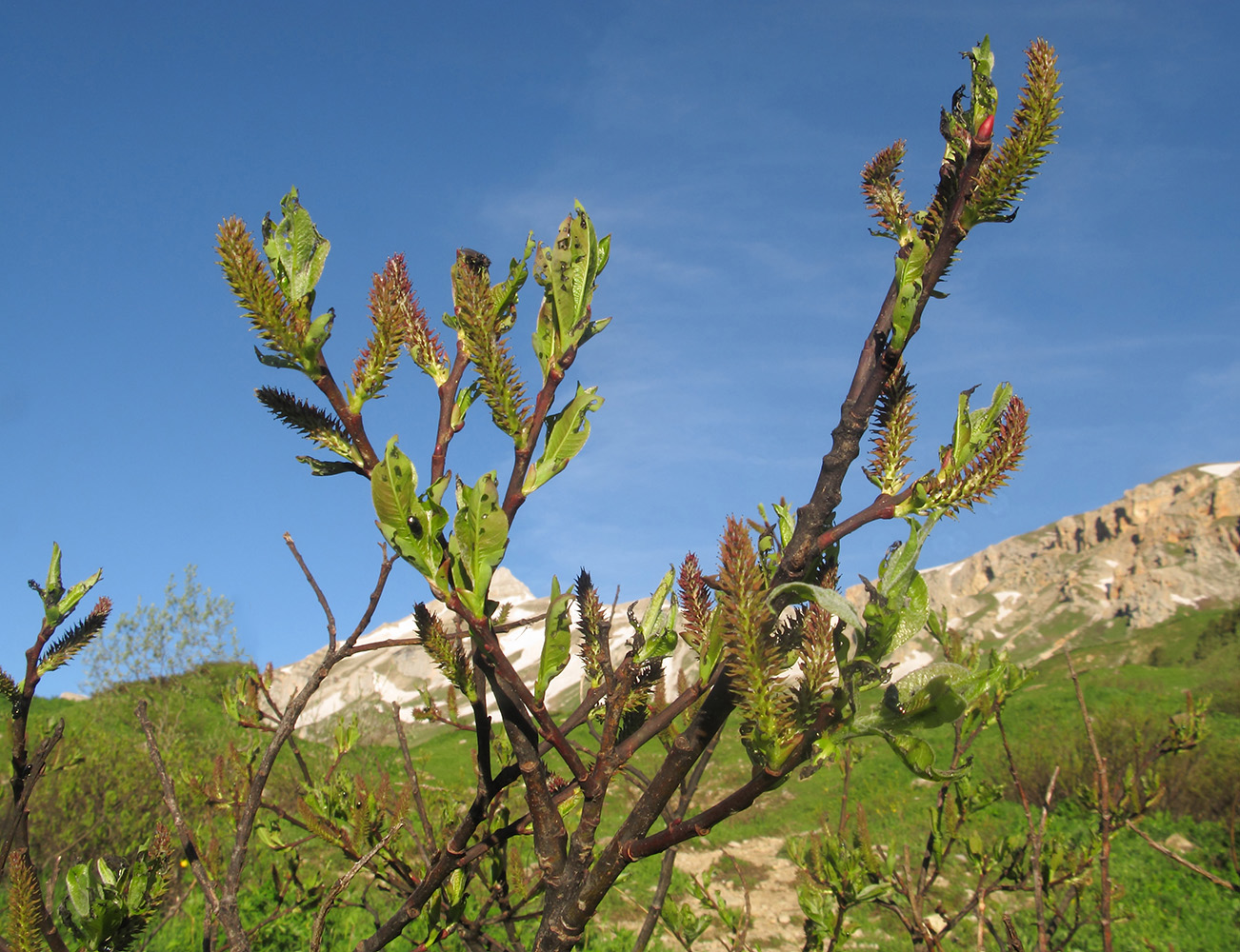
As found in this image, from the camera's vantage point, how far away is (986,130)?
3.04ft

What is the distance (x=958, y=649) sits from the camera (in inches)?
170

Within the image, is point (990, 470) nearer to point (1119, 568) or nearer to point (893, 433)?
point (893, 433)

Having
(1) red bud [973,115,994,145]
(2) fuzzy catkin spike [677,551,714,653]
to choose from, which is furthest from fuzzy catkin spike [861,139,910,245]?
(2) fuzzy catkin spike [677,551,714,653]

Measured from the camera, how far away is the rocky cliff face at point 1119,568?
208 ft

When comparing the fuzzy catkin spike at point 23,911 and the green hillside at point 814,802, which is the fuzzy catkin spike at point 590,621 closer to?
the fuzzy catkin spike at point 23,911

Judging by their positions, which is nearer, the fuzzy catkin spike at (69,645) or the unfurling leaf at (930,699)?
the unfurling leaf at (930,699)

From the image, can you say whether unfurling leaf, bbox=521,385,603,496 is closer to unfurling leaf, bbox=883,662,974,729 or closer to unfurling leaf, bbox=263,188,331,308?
unfurling leaf, bbox=263,188,331,308

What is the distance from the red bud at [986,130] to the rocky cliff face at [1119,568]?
61132 mm

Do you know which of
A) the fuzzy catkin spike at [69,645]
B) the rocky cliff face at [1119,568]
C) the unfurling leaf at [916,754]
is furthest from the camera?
the rocky cliff face at [1119,568]

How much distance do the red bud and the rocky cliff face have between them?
61.1m

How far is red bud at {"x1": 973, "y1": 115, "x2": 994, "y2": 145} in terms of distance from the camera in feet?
3.04

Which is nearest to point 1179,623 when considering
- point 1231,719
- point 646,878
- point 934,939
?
point 1231,719

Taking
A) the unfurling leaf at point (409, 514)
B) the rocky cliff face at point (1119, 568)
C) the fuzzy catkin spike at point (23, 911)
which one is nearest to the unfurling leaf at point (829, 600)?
the unfurling leaf at point (409, 514)

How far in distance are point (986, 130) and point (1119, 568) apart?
85.2 meters
